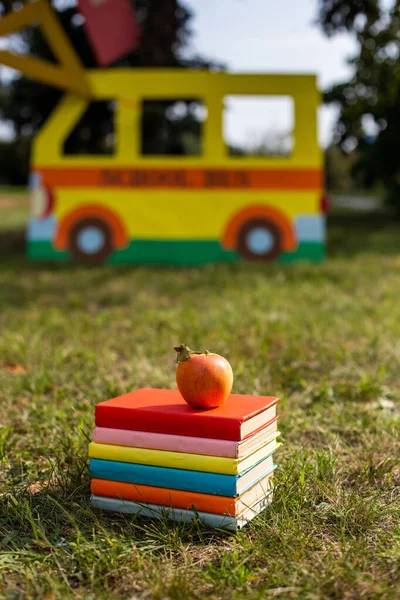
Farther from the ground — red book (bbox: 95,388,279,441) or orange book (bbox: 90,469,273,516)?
red book (bbox: 95,388,279,441)

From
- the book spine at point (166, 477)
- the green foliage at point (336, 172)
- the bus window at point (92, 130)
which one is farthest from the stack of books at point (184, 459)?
the green foliage at point (336, 172)

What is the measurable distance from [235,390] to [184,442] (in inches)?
42.6

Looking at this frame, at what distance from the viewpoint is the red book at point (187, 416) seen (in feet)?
5.55

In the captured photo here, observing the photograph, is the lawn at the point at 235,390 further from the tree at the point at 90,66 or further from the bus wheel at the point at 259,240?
the tree at the point at 90,66

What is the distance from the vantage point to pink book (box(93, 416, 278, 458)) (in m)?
1.68

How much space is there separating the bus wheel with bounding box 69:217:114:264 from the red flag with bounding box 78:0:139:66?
179 centimetres

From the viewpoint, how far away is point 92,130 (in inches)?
412

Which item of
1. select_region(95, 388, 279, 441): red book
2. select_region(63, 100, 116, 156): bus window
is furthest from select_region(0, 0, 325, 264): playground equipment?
select_region(95, 388, 279, 441): red book

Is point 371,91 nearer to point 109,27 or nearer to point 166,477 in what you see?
point 109,27

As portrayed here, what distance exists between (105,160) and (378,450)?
5.71 metres

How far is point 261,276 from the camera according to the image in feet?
19.5

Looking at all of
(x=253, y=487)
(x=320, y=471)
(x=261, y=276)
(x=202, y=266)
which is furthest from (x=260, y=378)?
(x=202, y=266)

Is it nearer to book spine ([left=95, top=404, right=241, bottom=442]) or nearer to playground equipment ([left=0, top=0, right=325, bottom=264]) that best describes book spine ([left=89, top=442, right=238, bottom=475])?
book spine ([left=95, top=404, right=241, bottom=442])

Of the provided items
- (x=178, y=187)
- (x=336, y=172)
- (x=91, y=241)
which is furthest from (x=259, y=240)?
(x=336, y=172)
